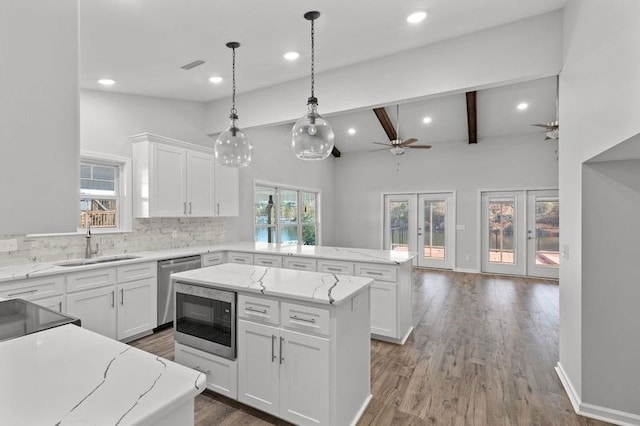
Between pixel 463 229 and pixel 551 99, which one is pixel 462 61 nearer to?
pixel 551 99

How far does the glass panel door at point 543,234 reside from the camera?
265 inches

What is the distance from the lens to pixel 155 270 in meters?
3.61

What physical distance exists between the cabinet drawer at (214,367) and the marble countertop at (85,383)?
115cm

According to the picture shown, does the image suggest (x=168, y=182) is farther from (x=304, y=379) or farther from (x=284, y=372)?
(x=304, y=379)

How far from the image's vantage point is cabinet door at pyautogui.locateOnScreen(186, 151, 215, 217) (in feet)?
14.2

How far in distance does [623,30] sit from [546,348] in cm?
300

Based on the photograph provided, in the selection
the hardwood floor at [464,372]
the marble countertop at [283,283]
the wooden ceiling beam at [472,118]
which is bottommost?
the hardwood floor at [464,372]

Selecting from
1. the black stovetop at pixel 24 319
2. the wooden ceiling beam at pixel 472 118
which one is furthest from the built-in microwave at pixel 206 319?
the wooden ceiling beam at pixel 472 118

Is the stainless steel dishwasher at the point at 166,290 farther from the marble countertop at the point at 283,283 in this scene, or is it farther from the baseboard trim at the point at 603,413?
the baseboard trim at the point at 603,413

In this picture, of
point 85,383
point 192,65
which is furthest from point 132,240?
point 85,383

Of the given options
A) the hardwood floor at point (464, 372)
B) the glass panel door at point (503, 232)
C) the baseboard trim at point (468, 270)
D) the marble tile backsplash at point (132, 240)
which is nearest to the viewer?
the hardwood floor at point (464, 372)

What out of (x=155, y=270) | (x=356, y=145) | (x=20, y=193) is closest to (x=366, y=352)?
(x=20, y=193)

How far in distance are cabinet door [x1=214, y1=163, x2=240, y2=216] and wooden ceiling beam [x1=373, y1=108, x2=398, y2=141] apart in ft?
10.4

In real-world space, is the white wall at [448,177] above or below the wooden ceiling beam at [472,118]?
below
